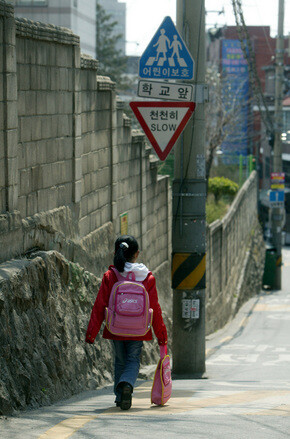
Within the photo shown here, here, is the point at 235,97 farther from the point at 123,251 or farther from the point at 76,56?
the point at 123,251

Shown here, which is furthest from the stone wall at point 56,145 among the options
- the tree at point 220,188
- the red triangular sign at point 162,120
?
the tree at point 220,188

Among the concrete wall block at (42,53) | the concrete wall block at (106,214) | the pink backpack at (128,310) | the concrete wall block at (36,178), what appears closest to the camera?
the pink backpack at (128,310)

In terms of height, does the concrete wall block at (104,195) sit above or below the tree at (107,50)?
below

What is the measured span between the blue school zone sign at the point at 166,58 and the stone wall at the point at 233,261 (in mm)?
9970

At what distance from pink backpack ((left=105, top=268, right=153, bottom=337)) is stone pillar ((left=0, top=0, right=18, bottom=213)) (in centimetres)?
163

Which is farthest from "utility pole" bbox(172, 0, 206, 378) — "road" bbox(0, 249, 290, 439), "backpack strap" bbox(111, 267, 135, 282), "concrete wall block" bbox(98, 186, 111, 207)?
"backpack strap" bbox(111, 267, 135, 282)

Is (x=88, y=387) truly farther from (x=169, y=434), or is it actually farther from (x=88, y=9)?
(x=88, y=9)

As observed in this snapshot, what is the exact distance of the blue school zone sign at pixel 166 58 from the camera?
8.13 m

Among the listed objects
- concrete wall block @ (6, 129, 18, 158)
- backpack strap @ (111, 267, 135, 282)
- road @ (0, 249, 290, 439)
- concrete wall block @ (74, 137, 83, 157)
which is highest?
concrete wall block @ (6, 129, 18, 158)

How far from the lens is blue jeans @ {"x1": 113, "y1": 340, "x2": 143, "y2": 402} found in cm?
639

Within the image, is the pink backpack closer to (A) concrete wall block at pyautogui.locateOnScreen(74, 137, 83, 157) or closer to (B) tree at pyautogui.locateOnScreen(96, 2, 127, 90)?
(A) concrete wall block at pyautogui.locateOnScreen(74, 137, 83, 157)

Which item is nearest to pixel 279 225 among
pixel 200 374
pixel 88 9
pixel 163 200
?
pixel 88 9

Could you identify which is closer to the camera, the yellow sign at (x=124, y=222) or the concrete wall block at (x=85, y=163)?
the concrete wall block at (x=85, y=163)

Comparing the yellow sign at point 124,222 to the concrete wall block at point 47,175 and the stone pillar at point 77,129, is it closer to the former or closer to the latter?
the stone pillar at point 77,129
